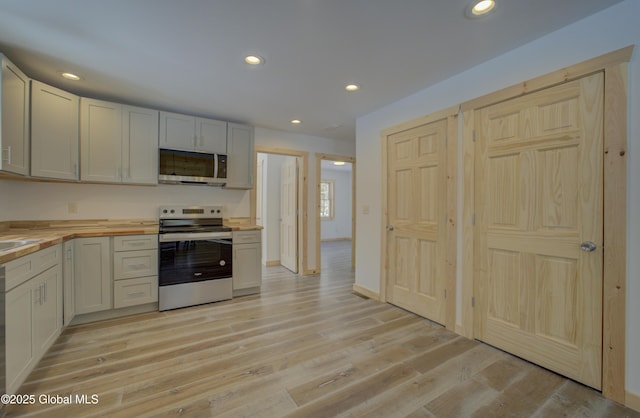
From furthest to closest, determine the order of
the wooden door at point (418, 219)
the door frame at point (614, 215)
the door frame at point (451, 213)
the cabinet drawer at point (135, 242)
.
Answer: the cabinet drawer at point (135, 242) < the wooden door at point (418, 219) < the door frame at point (451, 213) < the door frame at point (614, 215)

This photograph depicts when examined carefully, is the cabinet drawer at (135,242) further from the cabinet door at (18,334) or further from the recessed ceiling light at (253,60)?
the recessed ceiling light at (253,60)

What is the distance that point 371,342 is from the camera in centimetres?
239

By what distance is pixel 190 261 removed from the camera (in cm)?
321

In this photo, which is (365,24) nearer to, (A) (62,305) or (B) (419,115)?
(B) (419,115)

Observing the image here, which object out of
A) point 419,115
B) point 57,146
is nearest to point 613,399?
point 419,115

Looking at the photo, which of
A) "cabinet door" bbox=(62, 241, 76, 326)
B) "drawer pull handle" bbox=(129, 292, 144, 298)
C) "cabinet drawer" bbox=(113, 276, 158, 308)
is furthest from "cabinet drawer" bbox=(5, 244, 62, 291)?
"drawer pull handle" bbox=(129, 292, 144, 298)

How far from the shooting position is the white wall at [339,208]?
963 cm

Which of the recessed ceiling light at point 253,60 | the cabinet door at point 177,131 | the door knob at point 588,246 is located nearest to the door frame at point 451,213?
the door knob at point 588,246

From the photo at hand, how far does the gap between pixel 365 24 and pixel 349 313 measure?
2704 mm

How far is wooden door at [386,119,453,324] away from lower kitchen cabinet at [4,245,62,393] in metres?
3.16

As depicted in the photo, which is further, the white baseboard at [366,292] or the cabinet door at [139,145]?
the white baseboard at [366,292]

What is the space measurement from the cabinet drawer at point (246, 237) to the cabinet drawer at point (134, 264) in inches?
35.4

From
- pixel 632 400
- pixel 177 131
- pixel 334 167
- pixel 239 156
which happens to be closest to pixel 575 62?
pixel 632 400

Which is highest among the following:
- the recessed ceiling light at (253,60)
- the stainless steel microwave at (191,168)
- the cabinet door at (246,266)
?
the recessed ceiling light at (253,60)
